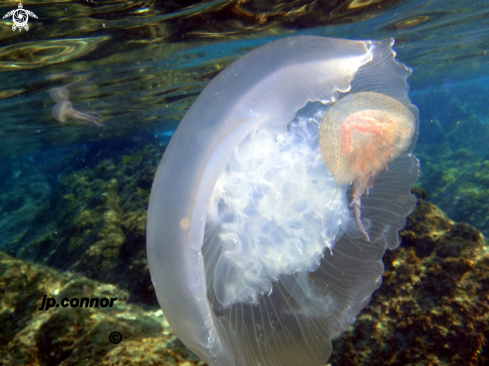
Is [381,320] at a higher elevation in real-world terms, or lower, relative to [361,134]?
lower

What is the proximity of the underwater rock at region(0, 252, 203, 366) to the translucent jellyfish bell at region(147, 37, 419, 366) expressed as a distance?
27.6 inches

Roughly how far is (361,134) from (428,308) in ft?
6.47

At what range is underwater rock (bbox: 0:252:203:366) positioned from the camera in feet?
7.34

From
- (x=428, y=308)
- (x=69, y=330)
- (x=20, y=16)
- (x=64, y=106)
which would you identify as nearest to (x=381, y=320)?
(x=428, y=308)

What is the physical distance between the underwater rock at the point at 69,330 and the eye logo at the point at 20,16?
387cm

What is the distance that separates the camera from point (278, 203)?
6.31ft

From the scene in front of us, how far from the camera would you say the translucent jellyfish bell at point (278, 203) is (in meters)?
1.58

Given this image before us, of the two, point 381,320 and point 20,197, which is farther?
point 20,197

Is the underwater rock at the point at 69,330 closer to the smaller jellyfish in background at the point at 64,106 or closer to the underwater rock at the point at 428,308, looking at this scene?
the underwater rock at the point at 428,308

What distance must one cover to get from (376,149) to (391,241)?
976 mm

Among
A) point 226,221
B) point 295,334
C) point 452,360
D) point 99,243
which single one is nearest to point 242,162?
point 226,221

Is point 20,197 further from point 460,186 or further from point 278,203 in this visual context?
point 460,186

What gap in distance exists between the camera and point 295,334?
7.41 ft

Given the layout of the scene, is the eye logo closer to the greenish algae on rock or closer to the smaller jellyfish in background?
the greenish algae on rock
